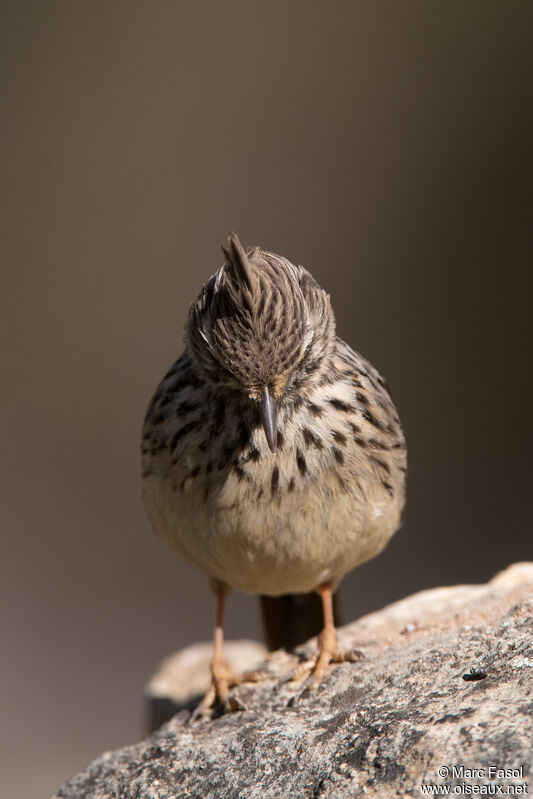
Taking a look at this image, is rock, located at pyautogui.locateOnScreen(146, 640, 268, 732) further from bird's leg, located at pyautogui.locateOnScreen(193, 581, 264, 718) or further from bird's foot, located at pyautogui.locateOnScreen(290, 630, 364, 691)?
bird's foot, located at pyautogui.locateOnScreen(290, 630, 364, 691)

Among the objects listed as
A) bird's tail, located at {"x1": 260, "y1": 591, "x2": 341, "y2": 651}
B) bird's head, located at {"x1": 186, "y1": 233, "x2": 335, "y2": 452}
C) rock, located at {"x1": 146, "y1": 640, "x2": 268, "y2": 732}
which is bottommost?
rock, located at {"x1": 146, "y1": 640, "x2": 268, "y2": 732}

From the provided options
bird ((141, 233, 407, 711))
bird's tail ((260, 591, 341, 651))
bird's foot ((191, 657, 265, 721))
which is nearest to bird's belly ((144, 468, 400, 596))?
bird ((141, 233, 407, 711))

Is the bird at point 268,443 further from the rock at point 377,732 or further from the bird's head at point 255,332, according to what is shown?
the rock at point 377,732

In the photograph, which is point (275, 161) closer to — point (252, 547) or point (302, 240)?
point (302, 240)

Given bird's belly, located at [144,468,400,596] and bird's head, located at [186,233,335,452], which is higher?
bird's head, located at [186,233,335,452]

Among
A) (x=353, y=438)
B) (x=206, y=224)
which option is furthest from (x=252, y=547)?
(x=206, y=224)
